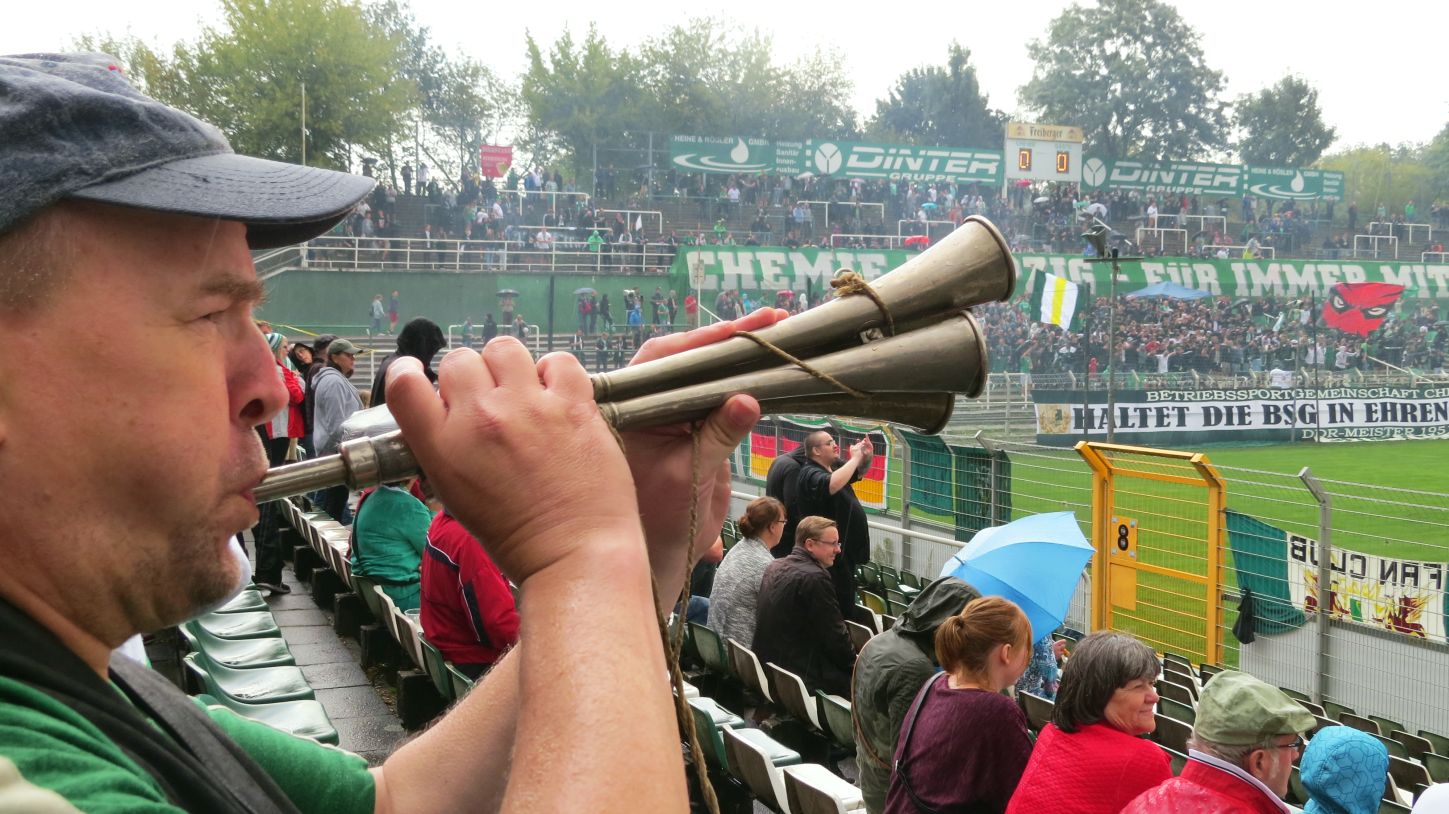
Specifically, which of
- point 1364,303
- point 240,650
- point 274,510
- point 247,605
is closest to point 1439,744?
point 240,650

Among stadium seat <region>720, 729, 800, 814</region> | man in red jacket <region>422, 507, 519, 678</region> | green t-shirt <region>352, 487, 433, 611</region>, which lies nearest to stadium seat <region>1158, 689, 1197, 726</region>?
stadium seat <region>720, 729, 800, 814</region>

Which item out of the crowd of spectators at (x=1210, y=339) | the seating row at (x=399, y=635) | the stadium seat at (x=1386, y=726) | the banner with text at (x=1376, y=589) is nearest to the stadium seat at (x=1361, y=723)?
the stadium seat at (x=1386, y=726)

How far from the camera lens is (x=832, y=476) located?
28.0 ft

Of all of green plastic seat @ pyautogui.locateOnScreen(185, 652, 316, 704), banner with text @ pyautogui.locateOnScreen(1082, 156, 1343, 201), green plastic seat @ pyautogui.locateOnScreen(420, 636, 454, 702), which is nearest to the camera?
green plastic seat @ pyautogui.locateOnScreen(185, 652, 316, 704)

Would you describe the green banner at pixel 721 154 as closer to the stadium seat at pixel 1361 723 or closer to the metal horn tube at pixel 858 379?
the stadium seat at pixel 1361 723

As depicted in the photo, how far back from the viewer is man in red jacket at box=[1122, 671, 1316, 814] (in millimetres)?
3305

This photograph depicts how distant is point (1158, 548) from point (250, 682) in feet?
21.4

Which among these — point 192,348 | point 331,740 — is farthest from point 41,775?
point 331,740

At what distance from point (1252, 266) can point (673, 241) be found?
67.5 ft

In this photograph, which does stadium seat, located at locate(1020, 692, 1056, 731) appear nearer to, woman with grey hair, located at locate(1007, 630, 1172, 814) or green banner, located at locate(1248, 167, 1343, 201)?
woman with grey hair, located at locate(1007, 630, 1172, 814)

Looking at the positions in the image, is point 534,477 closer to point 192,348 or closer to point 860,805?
point 192,348

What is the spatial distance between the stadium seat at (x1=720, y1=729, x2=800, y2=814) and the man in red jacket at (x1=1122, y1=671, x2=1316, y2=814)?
151 centimetres

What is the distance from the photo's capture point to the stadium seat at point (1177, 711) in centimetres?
649

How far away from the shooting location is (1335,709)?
7453 mm
